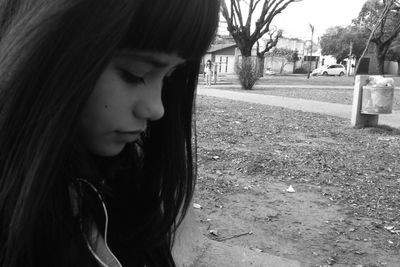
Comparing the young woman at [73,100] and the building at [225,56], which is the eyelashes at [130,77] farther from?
the building at [225,56]

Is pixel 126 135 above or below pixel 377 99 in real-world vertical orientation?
above

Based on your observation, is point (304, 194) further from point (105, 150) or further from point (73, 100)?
point (73, 100)

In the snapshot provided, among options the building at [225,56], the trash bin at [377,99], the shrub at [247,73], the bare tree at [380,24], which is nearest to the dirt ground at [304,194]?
the trash bin at [377,99]

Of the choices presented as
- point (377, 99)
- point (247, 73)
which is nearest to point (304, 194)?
point (377, 99)

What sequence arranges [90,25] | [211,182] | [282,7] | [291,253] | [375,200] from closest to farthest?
[90,25]
[291,253]
[375,200]
[211,182]
[282,7]

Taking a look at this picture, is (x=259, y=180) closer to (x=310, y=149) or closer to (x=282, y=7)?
(x=310, y=149)

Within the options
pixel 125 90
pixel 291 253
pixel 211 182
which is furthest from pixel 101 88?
pixel 211 182

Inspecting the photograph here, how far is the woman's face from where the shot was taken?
2.54 ft

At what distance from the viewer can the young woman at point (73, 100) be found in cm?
69

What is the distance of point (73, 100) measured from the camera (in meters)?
0.71

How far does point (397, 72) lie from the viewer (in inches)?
1925

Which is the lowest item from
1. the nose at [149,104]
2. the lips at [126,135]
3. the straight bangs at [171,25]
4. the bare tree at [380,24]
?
the lips at [126,135]

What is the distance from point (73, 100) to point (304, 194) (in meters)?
3.17

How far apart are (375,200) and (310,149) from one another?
5.70ft
